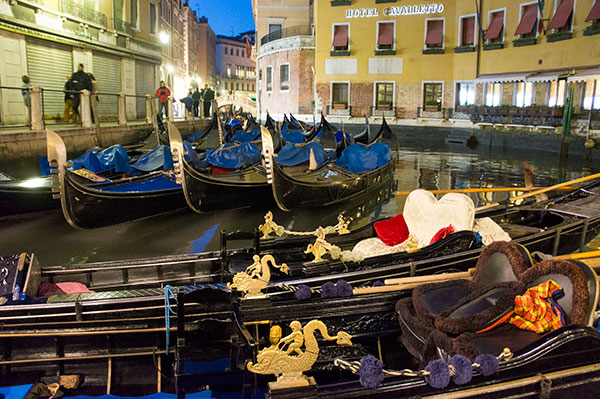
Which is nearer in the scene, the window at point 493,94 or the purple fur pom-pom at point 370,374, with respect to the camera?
the purple fur pom-pom at point 370,374

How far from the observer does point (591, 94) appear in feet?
38.3

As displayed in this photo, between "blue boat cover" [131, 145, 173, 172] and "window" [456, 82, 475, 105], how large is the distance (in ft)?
37.2

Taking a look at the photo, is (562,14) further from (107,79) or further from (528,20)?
(107,79)

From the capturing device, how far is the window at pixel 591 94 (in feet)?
37.7

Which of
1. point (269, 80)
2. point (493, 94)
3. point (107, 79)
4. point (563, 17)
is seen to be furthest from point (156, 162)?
point (269, 80)

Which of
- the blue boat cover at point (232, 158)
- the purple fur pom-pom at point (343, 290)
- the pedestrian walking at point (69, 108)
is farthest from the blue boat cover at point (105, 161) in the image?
the purple fur pom-pom at point (343, 290)

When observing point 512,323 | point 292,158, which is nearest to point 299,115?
point 292,158

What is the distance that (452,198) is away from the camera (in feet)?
9.60

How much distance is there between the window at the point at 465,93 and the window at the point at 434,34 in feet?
4.68

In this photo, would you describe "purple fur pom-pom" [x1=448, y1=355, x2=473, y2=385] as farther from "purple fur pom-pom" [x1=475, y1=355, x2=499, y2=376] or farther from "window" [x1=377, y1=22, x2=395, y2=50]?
"window" [x1=377, y1=22, x2=395, y2=50]

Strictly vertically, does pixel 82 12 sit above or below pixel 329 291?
above

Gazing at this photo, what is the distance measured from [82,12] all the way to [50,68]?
5.17 feet

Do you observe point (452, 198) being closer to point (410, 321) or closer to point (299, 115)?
point (410, 321)

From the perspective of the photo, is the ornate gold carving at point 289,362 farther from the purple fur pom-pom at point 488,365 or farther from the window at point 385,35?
the window at point 385,35
